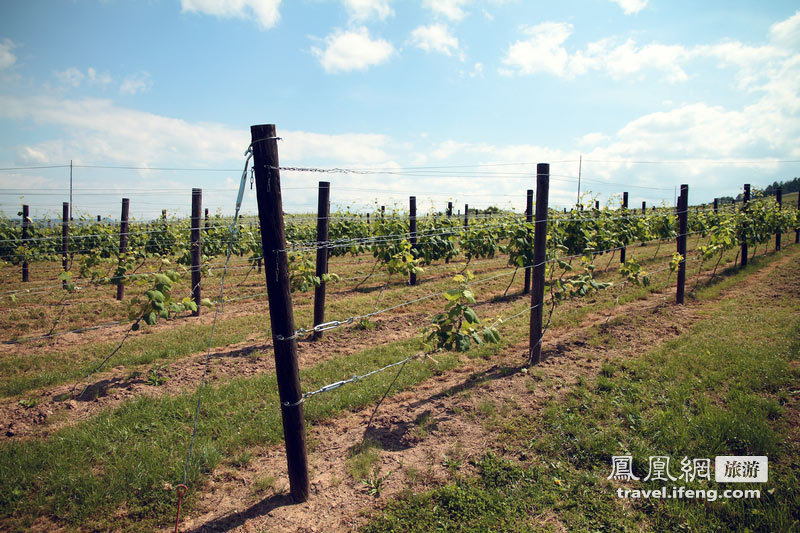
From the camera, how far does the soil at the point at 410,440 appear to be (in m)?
2.86

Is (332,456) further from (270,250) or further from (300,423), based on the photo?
(270,250)

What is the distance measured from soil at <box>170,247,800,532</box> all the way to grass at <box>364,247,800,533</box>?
0.58 feet

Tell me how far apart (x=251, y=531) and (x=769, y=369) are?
5.34m

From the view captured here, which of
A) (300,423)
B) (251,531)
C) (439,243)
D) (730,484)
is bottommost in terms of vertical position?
(251,531)

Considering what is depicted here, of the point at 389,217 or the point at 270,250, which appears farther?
the point at 389,217

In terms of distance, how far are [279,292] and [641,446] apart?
10.5 ft

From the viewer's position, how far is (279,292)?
2762 mm

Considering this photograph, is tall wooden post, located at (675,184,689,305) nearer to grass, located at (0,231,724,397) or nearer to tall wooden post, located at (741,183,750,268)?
grass, located at (0,231,724,397)

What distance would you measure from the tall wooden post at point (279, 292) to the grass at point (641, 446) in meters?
0.70

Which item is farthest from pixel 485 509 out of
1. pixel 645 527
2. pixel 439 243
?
pixel 439 243

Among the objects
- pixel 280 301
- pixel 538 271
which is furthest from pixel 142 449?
pixel 538 271

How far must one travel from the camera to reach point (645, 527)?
270cm

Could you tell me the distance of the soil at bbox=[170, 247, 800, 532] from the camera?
286cm

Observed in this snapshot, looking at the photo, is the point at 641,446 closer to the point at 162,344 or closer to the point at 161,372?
the point at 161,372
